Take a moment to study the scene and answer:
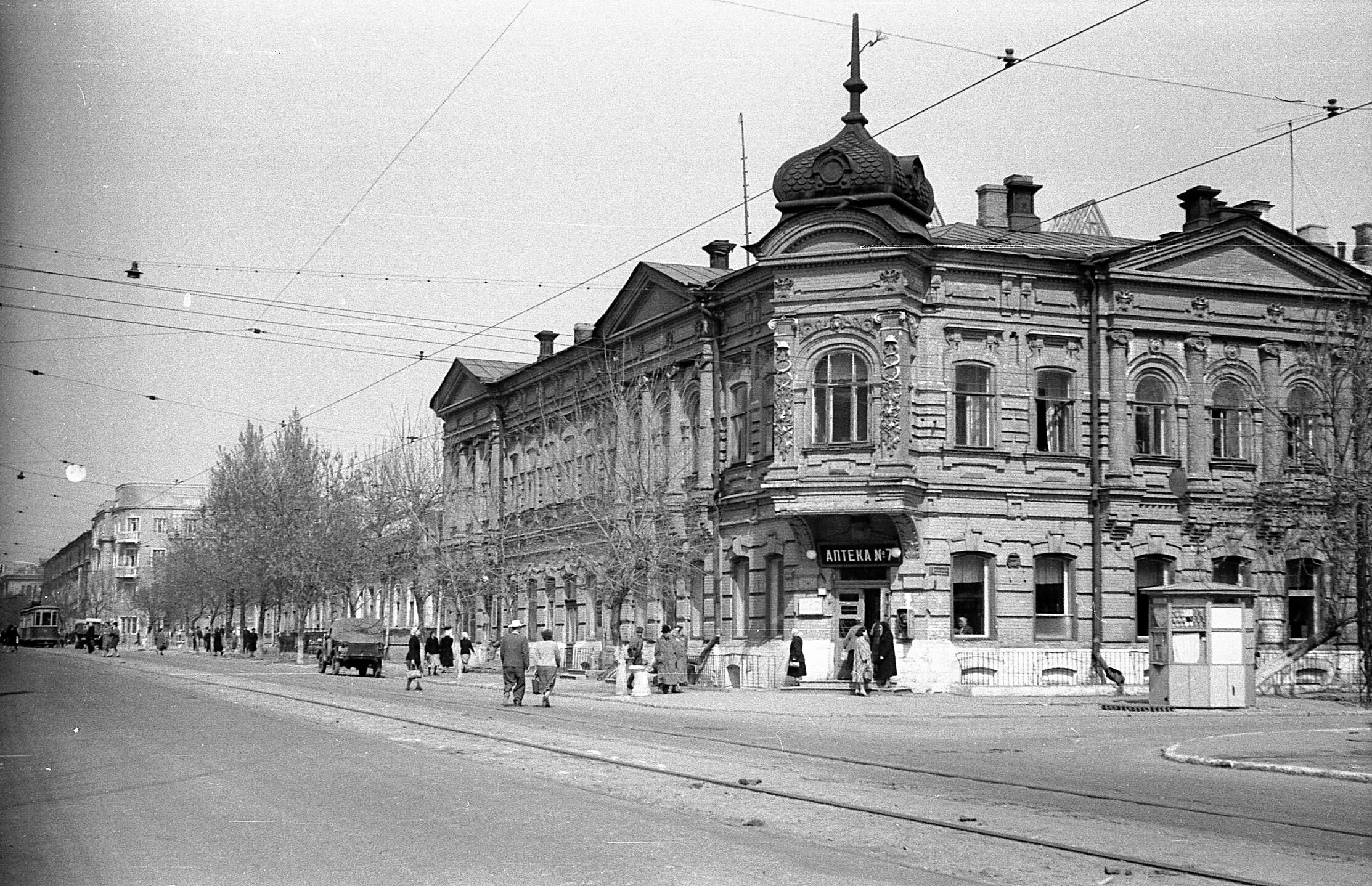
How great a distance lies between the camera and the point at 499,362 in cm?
6328

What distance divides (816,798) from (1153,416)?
89.4 ft

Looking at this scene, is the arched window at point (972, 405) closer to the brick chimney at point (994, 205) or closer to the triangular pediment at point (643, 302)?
the brick chimney at point (994, 205)

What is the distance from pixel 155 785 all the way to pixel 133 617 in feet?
477

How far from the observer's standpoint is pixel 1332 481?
109 ft

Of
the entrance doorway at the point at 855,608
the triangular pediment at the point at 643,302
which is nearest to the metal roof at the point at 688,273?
the triangular pediment at the point at 643,302

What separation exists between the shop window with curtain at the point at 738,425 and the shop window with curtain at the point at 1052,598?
839 cm

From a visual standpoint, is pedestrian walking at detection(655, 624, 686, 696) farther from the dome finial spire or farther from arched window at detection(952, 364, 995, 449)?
the dome finial spire

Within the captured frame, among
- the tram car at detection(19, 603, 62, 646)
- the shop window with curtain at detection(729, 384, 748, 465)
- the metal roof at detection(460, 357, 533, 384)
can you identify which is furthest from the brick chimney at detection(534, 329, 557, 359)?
the tram car at detection(19, 603, 62, 646)

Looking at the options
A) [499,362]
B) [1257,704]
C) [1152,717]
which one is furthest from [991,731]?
[499,362]

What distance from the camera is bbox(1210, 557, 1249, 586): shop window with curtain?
39031 mm

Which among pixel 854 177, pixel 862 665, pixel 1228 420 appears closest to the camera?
pixel 862 665

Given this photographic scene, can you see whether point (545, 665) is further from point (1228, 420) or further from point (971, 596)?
point (1228, 420)

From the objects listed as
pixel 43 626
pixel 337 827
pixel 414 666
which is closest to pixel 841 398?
pixel 414 666

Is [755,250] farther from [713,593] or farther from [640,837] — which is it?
[640,837]
